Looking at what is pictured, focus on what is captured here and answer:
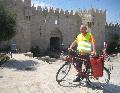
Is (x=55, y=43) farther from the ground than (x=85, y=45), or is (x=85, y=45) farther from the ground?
(x=85, y=45)

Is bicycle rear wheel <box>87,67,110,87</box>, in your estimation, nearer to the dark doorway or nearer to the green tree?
the green tree

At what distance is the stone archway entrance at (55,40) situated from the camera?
1407 inches

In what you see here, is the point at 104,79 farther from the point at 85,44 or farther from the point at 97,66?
the point at 85,44

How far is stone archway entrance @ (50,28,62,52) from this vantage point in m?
35.8

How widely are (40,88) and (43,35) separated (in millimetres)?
25896

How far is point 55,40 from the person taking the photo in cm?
3700

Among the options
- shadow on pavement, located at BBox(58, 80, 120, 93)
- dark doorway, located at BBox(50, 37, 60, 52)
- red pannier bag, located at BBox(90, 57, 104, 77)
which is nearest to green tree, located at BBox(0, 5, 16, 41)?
shadow on pavement, located at BBox(58, 80, 120, 93)

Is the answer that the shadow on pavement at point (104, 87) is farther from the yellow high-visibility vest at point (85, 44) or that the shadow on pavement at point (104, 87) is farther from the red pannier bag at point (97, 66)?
the yellow high-visibility vest at point (85, 44)

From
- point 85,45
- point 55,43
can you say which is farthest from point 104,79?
point 55,43

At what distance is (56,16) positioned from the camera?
35.5 metres

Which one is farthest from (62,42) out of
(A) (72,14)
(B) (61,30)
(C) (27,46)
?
(C) (27,46)

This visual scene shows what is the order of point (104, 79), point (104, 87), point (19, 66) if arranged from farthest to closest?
point (19, 66) < point (104, 79) < point (104, 87)

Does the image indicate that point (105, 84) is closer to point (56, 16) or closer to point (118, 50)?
point (56, 16)

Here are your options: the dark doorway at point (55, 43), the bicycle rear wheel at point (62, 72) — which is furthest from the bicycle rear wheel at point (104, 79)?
the dark doorway at point (55, 43)
